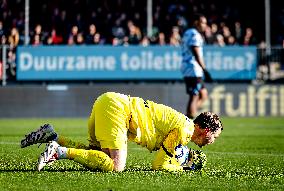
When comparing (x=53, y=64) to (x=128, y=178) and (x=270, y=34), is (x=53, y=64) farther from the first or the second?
(x=128, y=178)

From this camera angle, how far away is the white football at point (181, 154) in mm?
9736

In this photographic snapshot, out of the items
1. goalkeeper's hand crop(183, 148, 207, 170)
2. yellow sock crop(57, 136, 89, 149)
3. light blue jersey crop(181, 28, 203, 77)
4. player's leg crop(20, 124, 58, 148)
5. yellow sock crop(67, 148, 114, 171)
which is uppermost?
light blue jersey crop(181, 28, 203, 77)

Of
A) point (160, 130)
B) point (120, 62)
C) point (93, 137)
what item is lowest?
point (93, 137)

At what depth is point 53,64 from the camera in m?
25.7

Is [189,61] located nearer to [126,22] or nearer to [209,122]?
[126,22]

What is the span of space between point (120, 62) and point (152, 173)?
660 inches

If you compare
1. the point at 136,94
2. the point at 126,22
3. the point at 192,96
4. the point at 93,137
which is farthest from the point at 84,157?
the point at 126,22

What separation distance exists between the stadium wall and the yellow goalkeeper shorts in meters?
15.6

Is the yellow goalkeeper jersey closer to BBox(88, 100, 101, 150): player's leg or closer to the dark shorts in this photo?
BBox(88, 100, 101, 150): player's leg

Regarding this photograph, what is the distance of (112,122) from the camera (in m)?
9.62

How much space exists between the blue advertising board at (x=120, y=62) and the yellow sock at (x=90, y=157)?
16.0 m

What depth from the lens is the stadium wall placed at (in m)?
25.4

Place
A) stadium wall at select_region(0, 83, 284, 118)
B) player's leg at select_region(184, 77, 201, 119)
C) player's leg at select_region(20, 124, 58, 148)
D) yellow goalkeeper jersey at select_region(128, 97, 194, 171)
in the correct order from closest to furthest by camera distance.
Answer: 1. yellow goalkeeper jersey at select_region(128, 97, 194, 171)
2. player's leg at select_region(20, 124, 58, 148)
3. player's leg at select_region(184, 77, 201, 119)
4. stadium wall at select_region(0, 83, 284, 118)

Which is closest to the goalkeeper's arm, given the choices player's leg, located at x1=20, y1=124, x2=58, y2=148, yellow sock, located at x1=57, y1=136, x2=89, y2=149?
yellow sock, located at x1=57, y1=136, x2=89, y2=149
